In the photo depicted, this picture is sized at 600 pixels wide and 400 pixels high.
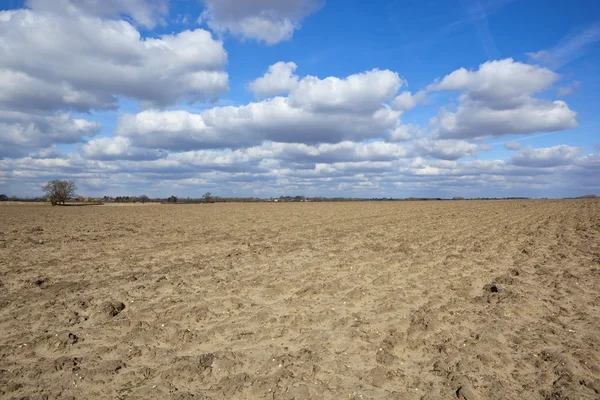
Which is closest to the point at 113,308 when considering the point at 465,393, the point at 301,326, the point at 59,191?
the point at 301,326

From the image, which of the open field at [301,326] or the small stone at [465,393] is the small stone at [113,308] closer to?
the open field at [301,326]

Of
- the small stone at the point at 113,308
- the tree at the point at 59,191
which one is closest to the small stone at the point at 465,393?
the small stone at the point at 113,308

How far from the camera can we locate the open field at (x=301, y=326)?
505 cm

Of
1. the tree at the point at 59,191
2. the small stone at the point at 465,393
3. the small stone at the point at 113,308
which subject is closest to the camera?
the small stone at the point at 465,393

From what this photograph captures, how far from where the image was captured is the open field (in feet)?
16.6

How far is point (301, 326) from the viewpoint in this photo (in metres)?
6.96

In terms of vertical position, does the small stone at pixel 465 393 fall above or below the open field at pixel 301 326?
→ below

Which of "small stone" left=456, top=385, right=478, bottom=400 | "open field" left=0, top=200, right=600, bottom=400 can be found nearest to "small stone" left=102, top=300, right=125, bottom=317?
"open field" left=0, top=200, right=600, bottom=400

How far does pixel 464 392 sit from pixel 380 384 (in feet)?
3.54

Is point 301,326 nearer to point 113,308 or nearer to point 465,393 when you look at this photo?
point 465,393

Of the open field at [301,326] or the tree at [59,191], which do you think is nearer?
the open field at [301,326]

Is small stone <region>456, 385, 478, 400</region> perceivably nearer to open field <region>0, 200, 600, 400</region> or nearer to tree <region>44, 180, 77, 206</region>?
open field <region>0, 200, 600, 400</region>

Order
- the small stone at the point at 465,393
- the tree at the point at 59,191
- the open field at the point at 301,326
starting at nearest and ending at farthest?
the small stone at the point at 465,393, the open field at the point at 301,326, the tree at the point at 59,191

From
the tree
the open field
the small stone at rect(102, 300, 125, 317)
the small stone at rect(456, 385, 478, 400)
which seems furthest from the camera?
the tree
